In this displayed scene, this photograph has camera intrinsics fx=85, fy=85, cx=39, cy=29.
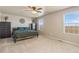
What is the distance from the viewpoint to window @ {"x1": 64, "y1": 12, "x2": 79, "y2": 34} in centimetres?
190

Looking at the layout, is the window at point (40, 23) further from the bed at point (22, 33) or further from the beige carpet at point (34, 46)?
the beige carpet at point (34, 46)

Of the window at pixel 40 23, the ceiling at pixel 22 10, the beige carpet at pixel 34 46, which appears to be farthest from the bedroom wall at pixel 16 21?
the beige carpet at pixel 34 46

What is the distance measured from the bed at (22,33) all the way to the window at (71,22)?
30.3 inches

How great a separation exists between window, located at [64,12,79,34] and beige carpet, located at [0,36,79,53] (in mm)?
348

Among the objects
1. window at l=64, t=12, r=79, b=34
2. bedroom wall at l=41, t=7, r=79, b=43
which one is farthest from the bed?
window at l=64, t=12, r=79, b=34

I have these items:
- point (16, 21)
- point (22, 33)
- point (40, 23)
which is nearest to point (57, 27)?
point (40, 23)

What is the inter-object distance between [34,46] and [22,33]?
1.48 ft

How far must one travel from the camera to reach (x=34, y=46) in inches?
77.2

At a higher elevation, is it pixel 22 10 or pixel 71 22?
pixel 22 10

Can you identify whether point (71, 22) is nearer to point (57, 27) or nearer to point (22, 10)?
point (57, 27)

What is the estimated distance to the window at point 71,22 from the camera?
1901 millimetres
